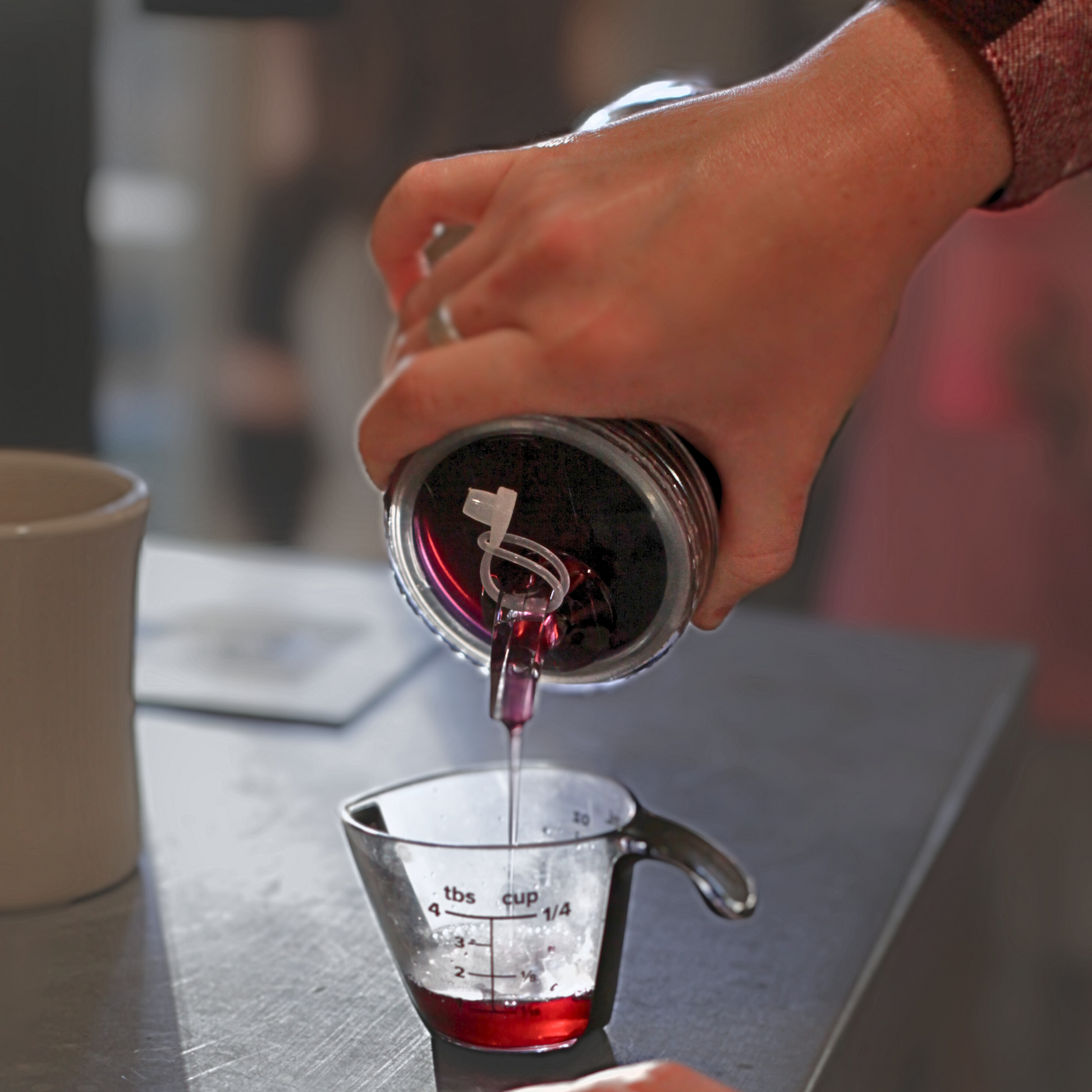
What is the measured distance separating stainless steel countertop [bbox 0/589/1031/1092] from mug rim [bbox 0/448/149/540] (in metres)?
0.20

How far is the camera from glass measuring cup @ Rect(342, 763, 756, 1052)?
0.64 meters

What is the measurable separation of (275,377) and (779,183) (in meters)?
2.76

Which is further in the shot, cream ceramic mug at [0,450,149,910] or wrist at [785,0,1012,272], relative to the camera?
cream ceramic mug at [0,450,149,910]

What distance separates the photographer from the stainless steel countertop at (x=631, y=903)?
26.3 inches

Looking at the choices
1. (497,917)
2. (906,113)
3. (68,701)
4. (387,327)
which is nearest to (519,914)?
(497,917)

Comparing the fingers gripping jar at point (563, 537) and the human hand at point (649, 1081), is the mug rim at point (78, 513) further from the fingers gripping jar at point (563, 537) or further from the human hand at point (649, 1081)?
the human hand at point (649, 1081)

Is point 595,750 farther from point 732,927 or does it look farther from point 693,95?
point 693,95

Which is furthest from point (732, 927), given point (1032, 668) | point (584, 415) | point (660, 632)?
point (1032, 668)

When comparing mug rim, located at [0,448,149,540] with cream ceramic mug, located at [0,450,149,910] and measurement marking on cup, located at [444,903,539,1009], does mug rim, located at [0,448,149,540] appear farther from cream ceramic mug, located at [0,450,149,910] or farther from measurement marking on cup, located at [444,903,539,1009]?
measurement marking on cup, located at [444,903,539,1009]

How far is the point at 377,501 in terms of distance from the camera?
10.5ft

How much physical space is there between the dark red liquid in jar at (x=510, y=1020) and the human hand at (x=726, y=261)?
189mm

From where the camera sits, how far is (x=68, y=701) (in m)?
0.75

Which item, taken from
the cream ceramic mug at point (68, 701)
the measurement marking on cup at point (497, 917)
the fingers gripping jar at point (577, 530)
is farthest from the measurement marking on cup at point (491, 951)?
the cream ceramic mug at point (68, 701)

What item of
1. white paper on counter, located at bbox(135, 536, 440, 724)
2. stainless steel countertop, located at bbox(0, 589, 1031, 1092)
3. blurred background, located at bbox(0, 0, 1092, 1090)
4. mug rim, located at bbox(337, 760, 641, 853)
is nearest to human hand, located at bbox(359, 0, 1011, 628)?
mug rim, located at bbox(337, 760, 641, 853)
